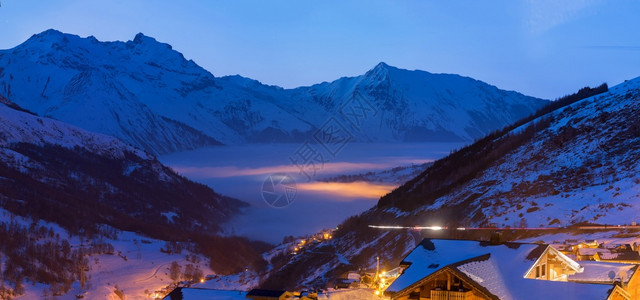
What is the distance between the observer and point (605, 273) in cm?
3362

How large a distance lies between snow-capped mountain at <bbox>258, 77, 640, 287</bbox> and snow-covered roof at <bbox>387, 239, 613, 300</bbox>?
36.3 meters

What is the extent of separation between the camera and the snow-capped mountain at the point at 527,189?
75.2 metres

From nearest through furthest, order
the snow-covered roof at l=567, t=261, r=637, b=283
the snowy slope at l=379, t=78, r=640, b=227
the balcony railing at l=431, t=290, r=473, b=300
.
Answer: the balcony railing at l=431, t=290, r=473, b=300 → the snow-covered roof at l=567, t=261, r=637, b=283 → the snowy slope at l=379, t=78, r=640, b=227

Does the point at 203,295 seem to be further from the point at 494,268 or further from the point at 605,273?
the point at 605,273

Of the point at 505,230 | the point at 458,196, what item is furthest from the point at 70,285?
the point at 505,230

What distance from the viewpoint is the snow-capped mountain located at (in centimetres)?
7525

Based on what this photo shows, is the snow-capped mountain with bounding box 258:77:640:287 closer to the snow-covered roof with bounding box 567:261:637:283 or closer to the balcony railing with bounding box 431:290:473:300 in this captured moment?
the snow-covered roof with bounding box 567:261:637:283

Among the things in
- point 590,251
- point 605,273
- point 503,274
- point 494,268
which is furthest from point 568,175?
point 503,274

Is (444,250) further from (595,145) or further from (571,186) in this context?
(595,145)

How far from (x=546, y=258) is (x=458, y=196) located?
67.7 m

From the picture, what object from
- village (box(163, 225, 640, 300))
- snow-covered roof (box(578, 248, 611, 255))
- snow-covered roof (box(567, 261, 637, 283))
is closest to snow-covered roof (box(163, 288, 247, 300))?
village (box(163, 225, 640, 300))

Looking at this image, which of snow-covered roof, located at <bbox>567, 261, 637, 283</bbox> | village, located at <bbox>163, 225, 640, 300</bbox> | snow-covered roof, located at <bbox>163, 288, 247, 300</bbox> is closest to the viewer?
village, located at <bbox>163, 225, 640, 300</bbox>

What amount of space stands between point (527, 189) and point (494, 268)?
6180cm

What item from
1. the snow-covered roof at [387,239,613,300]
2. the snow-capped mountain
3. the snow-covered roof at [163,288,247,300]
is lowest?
the snow-covered roof at [163,288,247,300]
